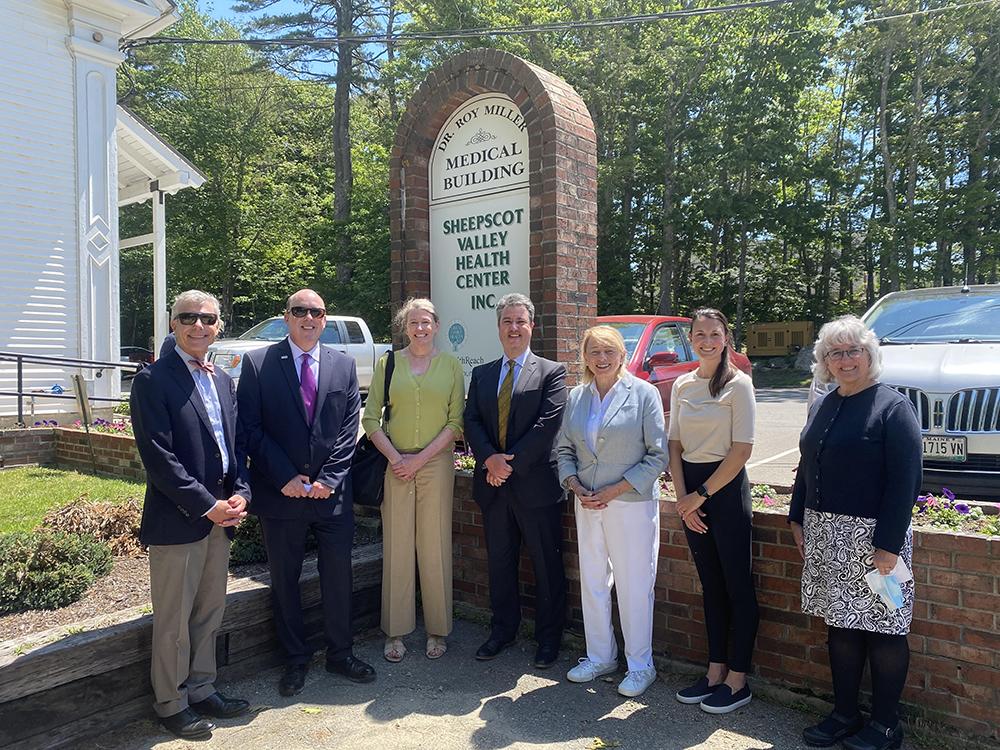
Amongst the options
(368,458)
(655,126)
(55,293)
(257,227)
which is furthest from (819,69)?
(368,458)

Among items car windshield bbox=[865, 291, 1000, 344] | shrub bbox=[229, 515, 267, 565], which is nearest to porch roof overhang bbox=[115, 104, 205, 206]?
shrub bbox=[229, 515, 267, 565]

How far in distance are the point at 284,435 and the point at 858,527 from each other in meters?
2.68

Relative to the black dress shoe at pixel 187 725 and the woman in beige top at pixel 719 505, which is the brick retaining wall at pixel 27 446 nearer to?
the black dress shoe at pixel 187 725

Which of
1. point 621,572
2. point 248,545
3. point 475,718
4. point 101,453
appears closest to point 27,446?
point 101,453

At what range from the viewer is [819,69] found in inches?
925

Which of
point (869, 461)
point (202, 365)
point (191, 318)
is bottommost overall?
point (869, 461)

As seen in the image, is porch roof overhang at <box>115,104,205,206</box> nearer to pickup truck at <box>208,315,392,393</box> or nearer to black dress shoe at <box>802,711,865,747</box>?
pickup truck at <box>208,315,392,393</box>

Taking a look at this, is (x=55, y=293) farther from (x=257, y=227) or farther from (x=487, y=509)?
(x=257, y=227)

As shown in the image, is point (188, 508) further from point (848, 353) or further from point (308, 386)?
point (848, 353)

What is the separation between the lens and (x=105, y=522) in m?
4.68

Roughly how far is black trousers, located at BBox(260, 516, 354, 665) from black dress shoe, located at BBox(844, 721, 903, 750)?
96.2 inches

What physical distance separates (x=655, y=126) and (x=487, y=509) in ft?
72.1

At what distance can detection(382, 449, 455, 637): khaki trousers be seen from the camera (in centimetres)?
411

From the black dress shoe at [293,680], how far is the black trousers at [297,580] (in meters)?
0.03
